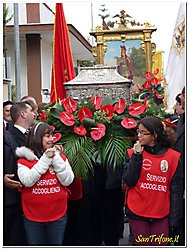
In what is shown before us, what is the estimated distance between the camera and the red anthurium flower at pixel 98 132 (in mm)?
3859

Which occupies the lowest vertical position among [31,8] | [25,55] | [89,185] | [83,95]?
[89,185]

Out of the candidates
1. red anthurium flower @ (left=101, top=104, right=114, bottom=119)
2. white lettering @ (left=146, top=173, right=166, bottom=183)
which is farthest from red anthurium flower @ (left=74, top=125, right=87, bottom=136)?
white lettering @ (left=146, top=173, right=166, bottom=183)

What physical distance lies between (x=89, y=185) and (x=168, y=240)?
103cm

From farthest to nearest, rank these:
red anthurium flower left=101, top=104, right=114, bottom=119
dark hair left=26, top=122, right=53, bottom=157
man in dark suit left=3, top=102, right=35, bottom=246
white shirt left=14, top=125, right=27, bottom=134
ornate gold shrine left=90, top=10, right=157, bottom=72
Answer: ornate gold shrine left=90, top=10, right=157, bottom=72 < red anthurium flower left=101, top=104, right=114, bottom=119 < white shirt left=14, top=125, right=27, bottom=134 < man in dark suit left=3, top=102, right=35, bottom=246 < dark hair left=26, top=122, right=53, bottom=157

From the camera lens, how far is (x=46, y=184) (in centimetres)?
329

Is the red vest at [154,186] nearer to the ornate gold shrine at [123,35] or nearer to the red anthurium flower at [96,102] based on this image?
the red anthurium flower at [96,102]

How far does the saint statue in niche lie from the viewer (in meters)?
16.0

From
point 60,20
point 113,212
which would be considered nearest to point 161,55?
point 60,20

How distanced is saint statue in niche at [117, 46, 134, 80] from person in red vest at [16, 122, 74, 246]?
41.9ft

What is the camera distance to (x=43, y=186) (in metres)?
3.29

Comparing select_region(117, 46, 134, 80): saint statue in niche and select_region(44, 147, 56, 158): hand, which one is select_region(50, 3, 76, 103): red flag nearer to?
select_region(44, 147, 56, 158): hand

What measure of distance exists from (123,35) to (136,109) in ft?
38.7

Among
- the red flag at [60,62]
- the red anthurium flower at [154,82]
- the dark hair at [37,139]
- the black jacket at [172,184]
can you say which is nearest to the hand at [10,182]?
the dark hair at [37,139]

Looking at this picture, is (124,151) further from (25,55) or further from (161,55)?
(161,55)
